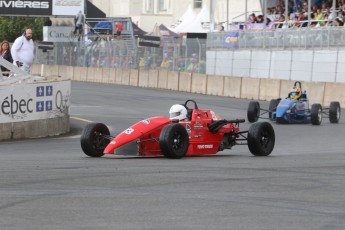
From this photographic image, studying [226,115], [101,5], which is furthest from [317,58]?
[101,5]

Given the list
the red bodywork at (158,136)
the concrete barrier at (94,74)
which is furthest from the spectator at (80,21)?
the red bodywork at (158,136)

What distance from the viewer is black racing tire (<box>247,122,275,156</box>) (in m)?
15.7

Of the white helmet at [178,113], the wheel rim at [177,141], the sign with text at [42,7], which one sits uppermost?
the sign with text at [42,7]

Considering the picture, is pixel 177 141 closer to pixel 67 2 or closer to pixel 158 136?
pixel 158 136

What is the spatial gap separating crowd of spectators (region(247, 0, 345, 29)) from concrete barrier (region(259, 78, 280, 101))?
10.8 feet

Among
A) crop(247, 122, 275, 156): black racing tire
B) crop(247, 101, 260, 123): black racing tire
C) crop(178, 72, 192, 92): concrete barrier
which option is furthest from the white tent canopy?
crop(247, 122, 275, 156): black racing tire

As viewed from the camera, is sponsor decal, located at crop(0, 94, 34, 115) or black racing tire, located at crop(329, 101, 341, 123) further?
black racing tire, located at crop(329, 101, 341, 123)

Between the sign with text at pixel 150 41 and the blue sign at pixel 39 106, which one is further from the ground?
the sign with text at pixel 150 41

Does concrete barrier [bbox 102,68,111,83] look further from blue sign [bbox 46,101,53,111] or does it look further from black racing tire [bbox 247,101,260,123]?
blue sign [bbox 46,101,53,111]

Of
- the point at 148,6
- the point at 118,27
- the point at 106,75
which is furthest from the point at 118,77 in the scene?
the point at 148,6

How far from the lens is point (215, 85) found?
4072cm

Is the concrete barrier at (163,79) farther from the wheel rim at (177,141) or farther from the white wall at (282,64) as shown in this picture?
the wheel rim at (177,141)

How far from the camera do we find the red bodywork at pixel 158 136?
1466cm

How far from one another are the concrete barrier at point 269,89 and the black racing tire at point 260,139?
20622 millimetres
